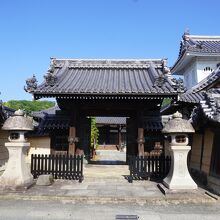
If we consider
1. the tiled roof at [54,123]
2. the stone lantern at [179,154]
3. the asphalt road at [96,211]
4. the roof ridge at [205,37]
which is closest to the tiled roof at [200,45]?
the roof ridge at [205,37]

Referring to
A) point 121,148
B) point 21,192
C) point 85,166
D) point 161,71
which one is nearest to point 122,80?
point 161,71

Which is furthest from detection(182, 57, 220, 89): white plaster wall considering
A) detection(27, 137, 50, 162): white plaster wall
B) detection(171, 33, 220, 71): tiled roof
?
detection(27, 137, 50, 162): white plaster wall

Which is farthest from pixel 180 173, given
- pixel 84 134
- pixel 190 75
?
pixel 190 75

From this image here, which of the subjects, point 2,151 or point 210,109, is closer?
point 210,109

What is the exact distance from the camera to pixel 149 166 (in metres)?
13.2

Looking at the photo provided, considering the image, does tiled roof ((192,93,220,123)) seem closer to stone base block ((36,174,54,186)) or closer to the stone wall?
stone base block ((36,174,54,186))

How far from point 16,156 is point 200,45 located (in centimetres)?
1881

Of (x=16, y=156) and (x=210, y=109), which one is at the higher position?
(x=210, y=109)

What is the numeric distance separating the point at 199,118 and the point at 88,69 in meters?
9.17

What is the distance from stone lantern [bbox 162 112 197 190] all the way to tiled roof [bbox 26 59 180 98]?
315 centimetres

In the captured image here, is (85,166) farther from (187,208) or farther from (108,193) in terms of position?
(187,208)

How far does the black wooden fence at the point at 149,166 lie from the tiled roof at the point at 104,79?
10.2 ft

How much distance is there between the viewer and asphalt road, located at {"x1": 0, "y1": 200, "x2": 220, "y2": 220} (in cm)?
761

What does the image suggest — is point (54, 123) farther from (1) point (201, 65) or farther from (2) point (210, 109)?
(1) point (201, 65)
